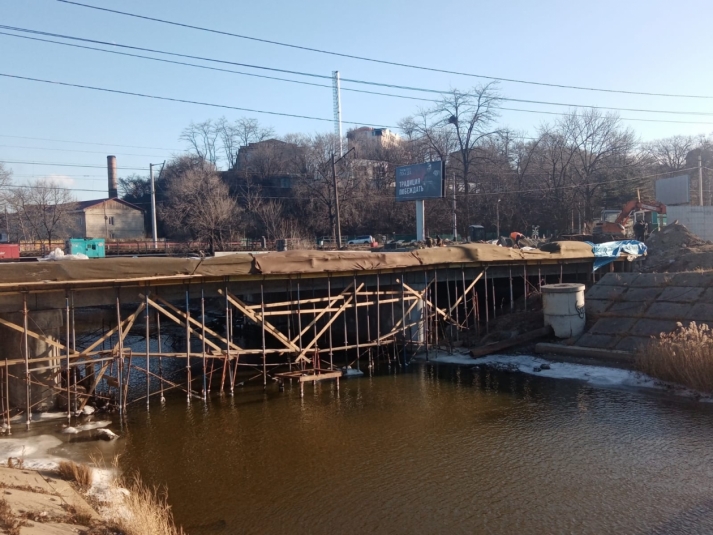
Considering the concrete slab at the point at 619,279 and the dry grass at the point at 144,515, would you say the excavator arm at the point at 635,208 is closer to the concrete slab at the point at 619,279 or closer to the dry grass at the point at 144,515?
the concrete slab at the point at 619,279

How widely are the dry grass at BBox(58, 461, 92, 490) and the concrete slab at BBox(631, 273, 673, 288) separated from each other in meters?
20.2

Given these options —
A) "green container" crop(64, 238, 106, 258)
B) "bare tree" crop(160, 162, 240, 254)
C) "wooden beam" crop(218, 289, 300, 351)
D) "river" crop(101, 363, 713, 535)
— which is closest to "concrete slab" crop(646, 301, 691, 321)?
"river" crop(101, 363, 713, 535)

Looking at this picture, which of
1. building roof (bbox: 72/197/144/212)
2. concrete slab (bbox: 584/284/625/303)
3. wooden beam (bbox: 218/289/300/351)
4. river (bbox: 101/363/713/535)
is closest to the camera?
river (bbox: 101/363/713/535)

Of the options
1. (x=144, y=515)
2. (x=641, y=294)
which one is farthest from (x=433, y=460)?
(x=641, y=294)

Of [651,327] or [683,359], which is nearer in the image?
[683,359]

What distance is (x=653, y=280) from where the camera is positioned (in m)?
22.4

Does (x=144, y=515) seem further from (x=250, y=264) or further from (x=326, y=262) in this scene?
(x=326, y=262)

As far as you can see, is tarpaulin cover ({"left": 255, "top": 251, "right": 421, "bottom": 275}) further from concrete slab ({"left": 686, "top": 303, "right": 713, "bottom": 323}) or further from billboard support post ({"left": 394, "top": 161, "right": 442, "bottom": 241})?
billboard support post ({"left": 394, "top": 161, "right": 442, "bottom": 241})

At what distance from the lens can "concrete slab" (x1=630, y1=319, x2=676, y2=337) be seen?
19.1 m

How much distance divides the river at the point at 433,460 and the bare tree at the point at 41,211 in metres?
49.3

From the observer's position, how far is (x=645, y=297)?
70.8 ft

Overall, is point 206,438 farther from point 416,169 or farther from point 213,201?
point 213,201

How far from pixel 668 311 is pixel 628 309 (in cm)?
143

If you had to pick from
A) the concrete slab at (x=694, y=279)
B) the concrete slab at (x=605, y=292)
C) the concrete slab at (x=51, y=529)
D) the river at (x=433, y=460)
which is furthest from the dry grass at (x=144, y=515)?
the concrete slab at (x=694, y=279)
